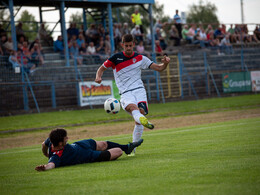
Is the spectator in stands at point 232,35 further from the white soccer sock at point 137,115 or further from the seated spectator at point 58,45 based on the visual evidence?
the white soccer sock at point 137,115

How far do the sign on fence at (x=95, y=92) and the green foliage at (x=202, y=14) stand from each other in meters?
75.2

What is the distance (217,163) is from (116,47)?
77.8ft

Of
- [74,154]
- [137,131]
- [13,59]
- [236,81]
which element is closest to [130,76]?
[137,131]

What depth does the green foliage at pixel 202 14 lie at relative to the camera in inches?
3890

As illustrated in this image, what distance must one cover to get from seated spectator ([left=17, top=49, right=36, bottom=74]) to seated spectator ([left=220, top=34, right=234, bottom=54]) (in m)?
15.1

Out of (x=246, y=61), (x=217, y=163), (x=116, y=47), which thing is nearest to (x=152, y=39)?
(x=116, y=47)

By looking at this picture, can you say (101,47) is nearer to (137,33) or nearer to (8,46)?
(137,33)

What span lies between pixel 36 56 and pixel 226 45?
15478 millimetres

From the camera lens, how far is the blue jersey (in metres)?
7.49

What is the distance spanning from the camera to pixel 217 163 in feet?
21.7

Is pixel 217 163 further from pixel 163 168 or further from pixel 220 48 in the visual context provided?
pixel 220 48

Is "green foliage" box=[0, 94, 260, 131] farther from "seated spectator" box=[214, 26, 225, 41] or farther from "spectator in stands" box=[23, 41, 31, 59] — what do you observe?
"seated spectator" box=[214, 26, 225, 41]

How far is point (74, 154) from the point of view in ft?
24.9

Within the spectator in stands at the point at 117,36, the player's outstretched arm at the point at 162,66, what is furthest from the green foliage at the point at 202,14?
the player's outstretched arm at the point at 162,66
